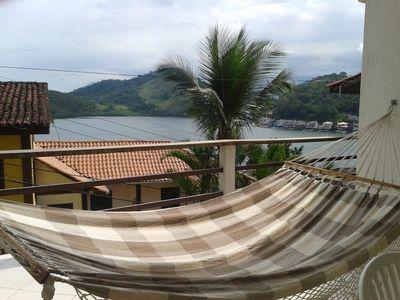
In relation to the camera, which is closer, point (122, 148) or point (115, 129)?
point (122, 148)

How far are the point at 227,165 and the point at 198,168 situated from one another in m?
3.38

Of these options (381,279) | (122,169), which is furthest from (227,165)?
(122,169)

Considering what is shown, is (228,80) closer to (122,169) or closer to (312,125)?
(312,125)

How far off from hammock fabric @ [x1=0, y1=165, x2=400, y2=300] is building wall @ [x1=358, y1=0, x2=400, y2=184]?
0.66m

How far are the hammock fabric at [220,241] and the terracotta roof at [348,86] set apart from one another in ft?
6.62

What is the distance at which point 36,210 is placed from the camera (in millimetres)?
1771

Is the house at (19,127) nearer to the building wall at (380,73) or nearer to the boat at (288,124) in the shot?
the boat at (288,124)

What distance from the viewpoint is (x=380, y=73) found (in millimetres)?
2758

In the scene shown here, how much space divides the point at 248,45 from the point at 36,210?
8028 mm

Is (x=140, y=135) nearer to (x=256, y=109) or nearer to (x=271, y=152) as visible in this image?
(x=256, y=109)

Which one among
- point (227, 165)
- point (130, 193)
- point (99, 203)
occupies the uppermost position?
point (227, 165)

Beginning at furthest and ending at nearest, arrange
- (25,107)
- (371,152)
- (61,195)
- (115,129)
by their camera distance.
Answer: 1. (115,129)
2. (61,195)
3. (25,107)
4. (371,152)

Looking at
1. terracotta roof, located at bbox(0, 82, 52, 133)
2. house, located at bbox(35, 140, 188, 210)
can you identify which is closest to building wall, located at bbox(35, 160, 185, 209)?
house, located at bbox(35, 140, 188, 210)

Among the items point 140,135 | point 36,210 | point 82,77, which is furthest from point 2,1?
point 140,135
